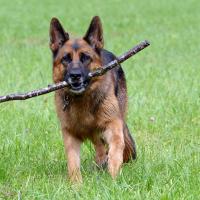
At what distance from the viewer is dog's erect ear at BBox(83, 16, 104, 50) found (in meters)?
6.29

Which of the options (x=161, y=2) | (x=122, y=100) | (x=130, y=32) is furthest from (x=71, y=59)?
(x=161, y=2)

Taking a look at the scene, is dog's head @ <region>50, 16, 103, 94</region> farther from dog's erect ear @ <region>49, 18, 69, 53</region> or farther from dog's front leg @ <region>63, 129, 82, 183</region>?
dog's front leg @ <region>63, 129, 82, 183</region>

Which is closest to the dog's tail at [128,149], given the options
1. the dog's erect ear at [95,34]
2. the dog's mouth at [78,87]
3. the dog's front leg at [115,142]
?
the dog's front leg at [115,142]

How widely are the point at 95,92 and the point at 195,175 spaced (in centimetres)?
132

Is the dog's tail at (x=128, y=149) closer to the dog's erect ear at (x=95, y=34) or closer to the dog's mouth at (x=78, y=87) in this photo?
the dog's mouth at (x=78, y=87)

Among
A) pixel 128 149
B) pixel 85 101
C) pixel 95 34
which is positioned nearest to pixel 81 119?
pixel 85 101

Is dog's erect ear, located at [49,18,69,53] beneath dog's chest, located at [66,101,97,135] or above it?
above

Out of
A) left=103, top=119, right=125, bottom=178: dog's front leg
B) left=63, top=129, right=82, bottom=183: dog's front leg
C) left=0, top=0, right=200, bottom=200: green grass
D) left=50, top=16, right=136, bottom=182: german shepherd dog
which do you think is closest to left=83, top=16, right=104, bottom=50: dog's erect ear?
left=50, top=16, right=136, bottom=182: german shepherd dog

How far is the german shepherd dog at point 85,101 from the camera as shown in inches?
236

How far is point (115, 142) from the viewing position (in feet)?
20.0

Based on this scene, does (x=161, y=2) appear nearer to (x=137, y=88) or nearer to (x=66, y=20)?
(x=66, y=20)

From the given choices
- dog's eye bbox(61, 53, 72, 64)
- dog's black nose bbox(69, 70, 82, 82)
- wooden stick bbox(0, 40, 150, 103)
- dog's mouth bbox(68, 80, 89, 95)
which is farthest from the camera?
dog's eye bbox(61, 53, 72, 64)

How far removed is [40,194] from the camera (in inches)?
197

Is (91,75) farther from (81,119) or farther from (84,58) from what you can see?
(81,119)
